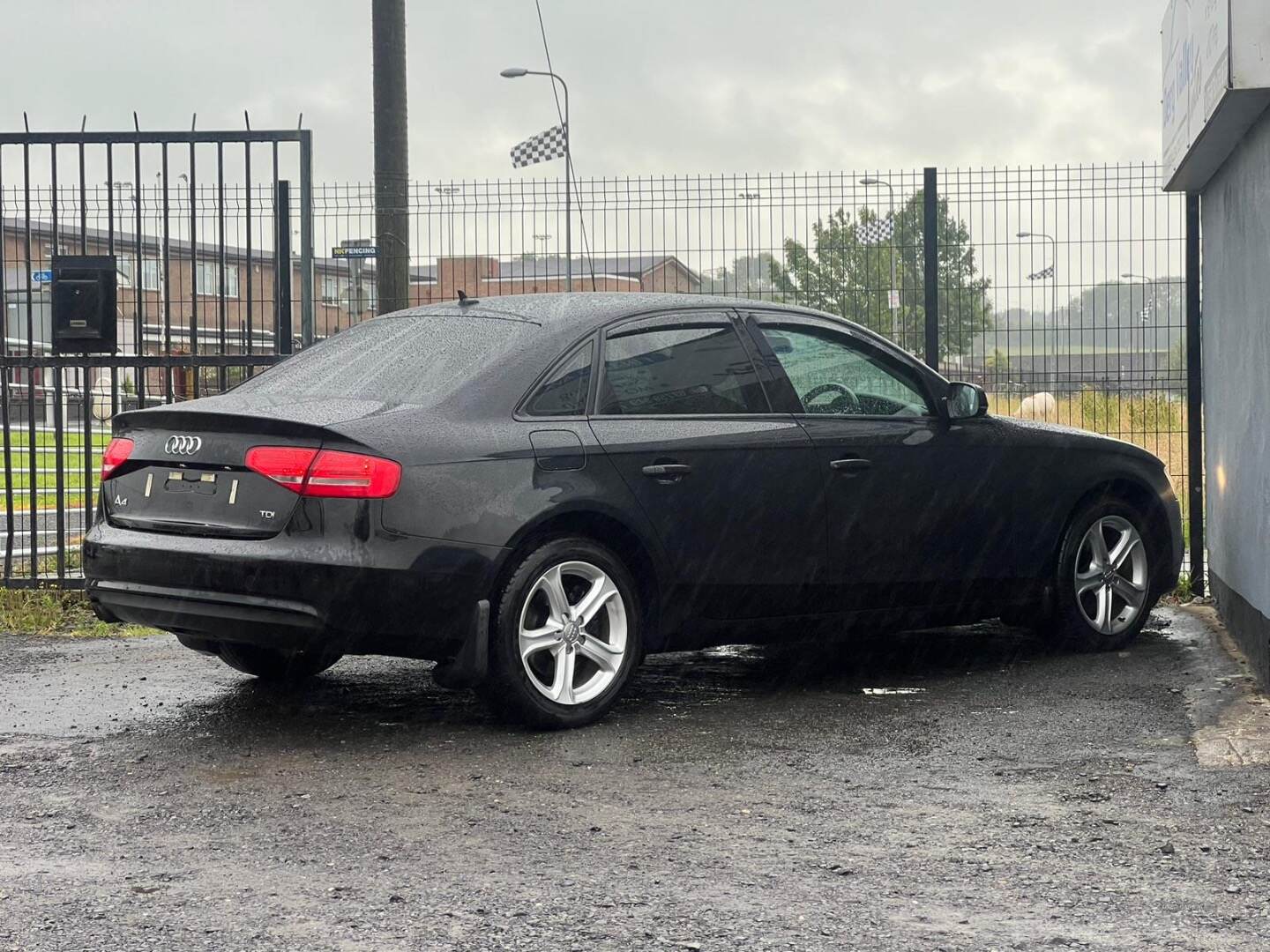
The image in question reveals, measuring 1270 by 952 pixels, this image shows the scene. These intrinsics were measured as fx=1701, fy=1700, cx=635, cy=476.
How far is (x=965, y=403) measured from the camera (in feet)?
24.3

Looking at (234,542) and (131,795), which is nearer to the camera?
(131,795)

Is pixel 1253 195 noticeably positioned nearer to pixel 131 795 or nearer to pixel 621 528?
pixel 621 528

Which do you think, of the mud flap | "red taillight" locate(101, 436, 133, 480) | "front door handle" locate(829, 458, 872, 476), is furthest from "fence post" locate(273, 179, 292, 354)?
the mud flap

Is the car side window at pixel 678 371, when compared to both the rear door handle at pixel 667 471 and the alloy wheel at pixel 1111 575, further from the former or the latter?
the alloy wheel at pixel 1111 575

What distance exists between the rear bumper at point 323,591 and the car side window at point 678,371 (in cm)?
93

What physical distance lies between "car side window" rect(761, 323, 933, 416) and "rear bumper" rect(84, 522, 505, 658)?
175cm

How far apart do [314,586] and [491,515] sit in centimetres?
64

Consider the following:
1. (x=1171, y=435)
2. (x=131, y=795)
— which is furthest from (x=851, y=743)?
(x=1171, y=435)

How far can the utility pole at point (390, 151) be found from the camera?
11.7 meters

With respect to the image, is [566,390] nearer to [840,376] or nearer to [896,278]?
[840,376]

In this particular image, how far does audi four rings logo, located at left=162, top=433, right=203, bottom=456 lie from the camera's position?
5969mm

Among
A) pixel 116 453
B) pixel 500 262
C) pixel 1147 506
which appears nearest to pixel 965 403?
pixel 1147 506

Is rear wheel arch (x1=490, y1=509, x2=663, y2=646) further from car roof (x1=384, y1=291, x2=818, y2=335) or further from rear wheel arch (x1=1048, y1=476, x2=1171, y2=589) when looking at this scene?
rear wheel arch (x1=1048, y1=476, x2=1171, y2=589)

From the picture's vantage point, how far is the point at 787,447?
677cm
